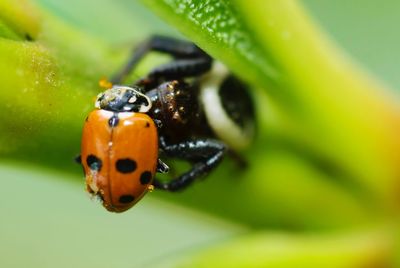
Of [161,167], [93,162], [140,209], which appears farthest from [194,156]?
[140,209]

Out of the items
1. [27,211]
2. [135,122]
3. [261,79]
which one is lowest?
[27,211]

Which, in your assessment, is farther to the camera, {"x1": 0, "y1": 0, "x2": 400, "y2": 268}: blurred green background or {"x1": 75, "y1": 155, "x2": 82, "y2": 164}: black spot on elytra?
{"x1": 0, "y1": 0, "x2": 400, "y2": 268}: blurred green background

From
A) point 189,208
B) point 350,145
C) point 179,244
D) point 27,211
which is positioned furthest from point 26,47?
point 179,244

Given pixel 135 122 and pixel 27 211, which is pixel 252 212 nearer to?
pixel 135 122

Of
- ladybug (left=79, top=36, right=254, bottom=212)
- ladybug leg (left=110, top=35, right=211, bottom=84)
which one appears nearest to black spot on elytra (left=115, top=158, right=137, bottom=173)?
ladybug (left=79, top=36, right=254, bottom=212)

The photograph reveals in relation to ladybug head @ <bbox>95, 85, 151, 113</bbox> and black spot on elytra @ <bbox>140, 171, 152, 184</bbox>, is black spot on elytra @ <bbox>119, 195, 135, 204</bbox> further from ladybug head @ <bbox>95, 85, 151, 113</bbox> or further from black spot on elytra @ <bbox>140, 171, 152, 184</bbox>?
ladybug head @ <bbox>95, 85, 151, 113</bbox>

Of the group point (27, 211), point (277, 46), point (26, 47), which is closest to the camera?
point (26, 47)
